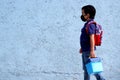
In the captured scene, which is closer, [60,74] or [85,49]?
[85,49]

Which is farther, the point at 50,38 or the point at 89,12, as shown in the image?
the point at 50,38

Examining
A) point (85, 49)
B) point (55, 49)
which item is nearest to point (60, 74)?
point (55, 49)

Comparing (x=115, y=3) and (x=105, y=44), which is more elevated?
(x=115, y=3)

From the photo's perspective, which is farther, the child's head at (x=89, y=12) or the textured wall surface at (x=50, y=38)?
the textured wall surface at (x=50, y=38)

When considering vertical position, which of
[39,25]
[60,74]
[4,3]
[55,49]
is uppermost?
[4,3]

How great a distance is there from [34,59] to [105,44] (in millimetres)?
1259

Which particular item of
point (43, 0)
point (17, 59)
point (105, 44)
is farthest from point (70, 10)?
point (17, 59)

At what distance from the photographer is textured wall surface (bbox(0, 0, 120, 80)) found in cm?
547

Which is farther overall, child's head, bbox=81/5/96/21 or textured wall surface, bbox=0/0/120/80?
textured wall surface, bbox=0/0/120/80

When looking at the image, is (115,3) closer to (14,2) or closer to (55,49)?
(55,49)

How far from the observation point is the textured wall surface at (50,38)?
5.47 meters

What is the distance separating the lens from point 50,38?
5.54 meters

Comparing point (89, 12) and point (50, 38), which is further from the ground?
point (89, 12)

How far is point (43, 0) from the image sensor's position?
5512 millimetres
